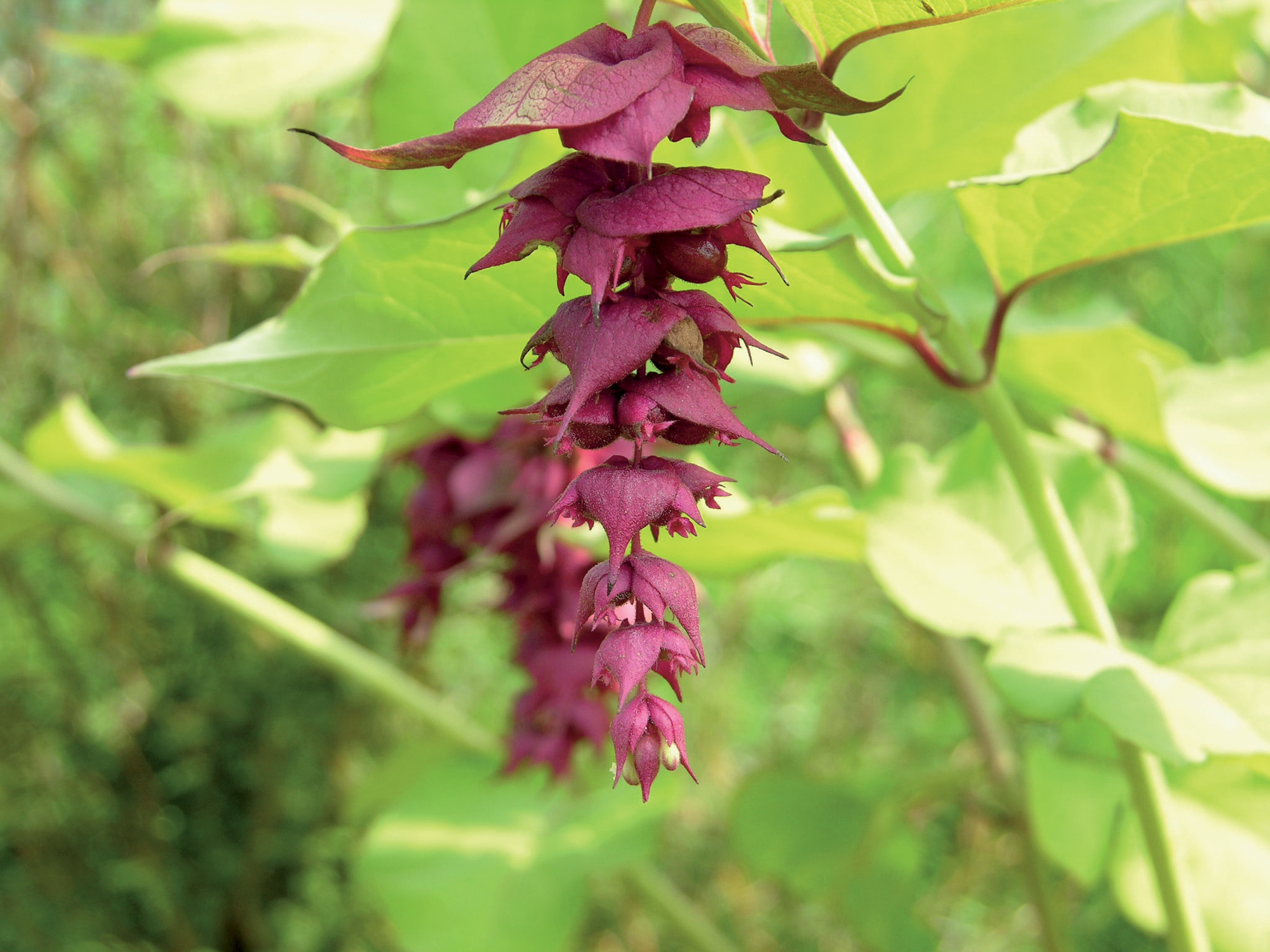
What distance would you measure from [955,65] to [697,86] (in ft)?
0.96

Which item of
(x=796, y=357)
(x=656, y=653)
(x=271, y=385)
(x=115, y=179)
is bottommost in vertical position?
(x=656, y=653)

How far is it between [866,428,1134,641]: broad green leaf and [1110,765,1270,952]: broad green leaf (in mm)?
85

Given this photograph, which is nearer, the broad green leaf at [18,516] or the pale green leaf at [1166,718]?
the pale green leaf at [1166,718]

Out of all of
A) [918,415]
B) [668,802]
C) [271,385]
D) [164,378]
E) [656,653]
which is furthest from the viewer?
[918,415]

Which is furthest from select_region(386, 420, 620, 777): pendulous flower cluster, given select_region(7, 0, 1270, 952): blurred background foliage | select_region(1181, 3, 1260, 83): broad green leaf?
select_region(1181, 3, 1260, 83): broad green leaf

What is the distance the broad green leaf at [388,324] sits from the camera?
267 millimetres

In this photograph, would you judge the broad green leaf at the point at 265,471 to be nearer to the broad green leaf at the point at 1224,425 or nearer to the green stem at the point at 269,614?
the green stem at the point at 269,614

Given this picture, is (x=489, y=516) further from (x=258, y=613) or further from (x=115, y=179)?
(x=115, y=179)

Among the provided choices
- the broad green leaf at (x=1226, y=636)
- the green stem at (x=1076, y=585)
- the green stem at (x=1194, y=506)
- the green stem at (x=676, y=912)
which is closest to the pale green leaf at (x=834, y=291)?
the green stem at (x=1076, y=585)

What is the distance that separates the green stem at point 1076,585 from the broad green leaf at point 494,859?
255 millimetres

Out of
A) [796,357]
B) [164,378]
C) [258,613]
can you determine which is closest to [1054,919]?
[796,357]

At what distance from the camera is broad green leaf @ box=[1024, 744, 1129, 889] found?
0.41 meters

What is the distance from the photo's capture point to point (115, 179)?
0.77 meters

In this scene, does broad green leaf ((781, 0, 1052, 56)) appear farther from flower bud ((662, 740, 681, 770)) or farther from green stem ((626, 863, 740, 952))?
green stem ((626, 863, 740, 952))
